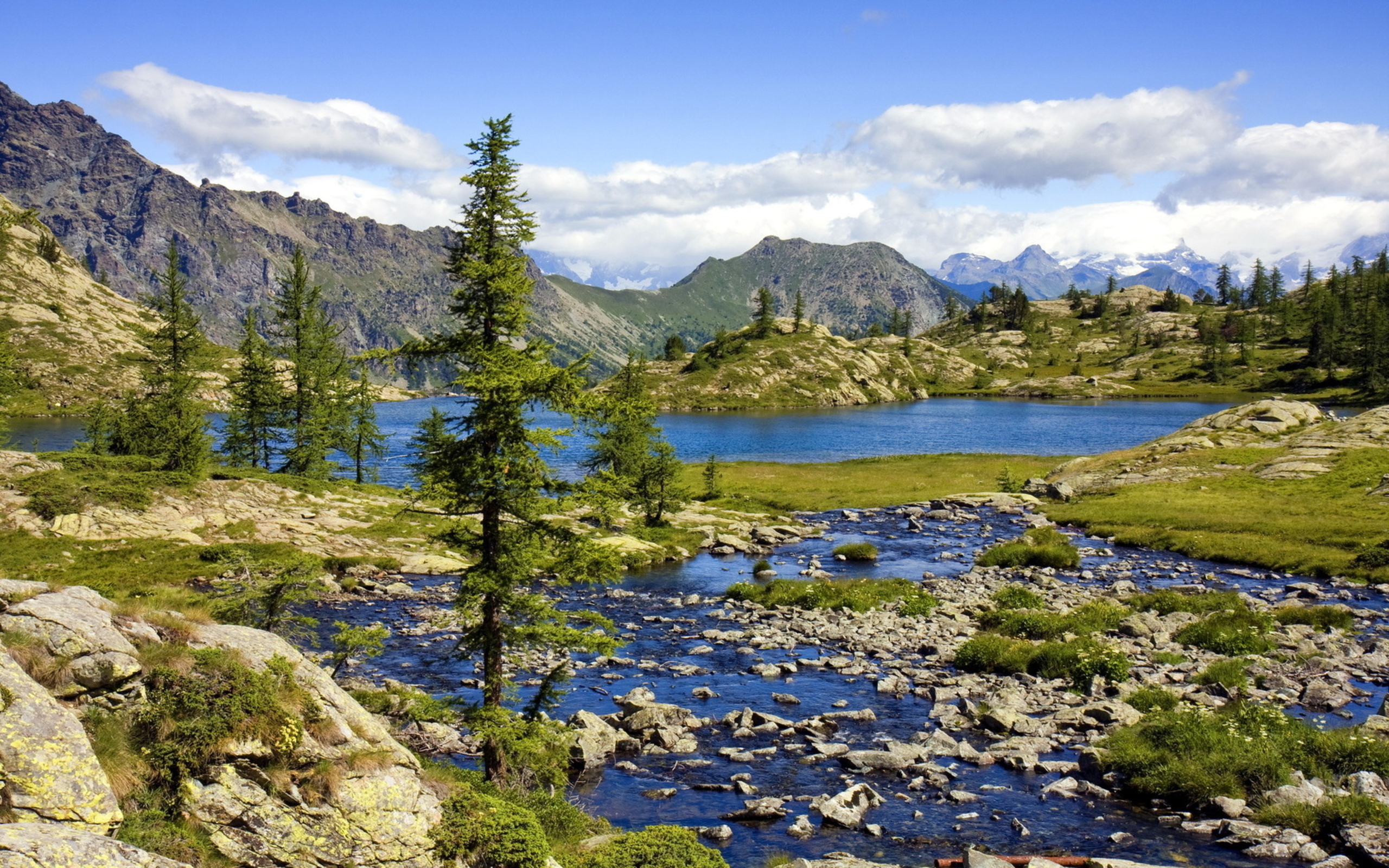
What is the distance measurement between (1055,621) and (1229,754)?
15.4 meters

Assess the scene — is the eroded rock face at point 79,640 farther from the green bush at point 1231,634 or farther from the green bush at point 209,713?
the green bush at point 1231,634

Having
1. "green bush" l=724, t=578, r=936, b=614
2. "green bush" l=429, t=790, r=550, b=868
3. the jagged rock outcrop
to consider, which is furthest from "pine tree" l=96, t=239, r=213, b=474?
"green bush" l=429, t=790, r=550, b=868

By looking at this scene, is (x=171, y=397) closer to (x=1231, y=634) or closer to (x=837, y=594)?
(x=837, y=594)

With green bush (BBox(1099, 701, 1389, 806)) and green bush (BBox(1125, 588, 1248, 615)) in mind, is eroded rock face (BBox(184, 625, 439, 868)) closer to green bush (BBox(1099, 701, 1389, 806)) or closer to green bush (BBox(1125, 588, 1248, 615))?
green bush (BBox(1099, 701, 1389, 806))

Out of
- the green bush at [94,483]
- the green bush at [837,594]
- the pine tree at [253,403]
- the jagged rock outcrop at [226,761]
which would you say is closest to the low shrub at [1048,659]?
the green bush at [837,594]

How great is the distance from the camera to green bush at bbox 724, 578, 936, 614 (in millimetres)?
42562

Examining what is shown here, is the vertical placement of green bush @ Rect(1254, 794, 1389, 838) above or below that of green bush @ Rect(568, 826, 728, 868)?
below

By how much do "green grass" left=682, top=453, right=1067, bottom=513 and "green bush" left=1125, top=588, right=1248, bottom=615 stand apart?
40267mm

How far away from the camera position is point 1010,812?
20.8 m

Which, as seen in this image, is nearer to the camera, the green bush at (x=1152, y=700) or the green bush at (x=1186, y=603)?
the green bush at (x=1152, y=700)

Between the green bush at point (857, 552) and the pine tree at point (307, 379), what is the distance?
4264cm

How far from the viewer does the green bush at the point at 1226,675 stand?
28.3 meters

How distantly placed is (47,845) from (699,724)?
68.8 ft

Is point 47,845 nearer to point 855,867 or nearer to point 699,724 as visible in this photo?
point 855,867
